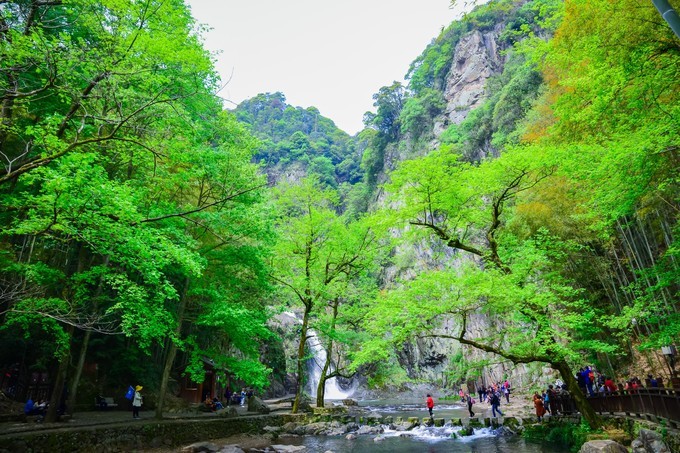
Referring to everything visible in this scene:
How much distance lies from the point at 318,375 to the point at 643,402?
30544 mm

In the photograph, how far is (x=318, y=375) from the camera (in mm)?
36000

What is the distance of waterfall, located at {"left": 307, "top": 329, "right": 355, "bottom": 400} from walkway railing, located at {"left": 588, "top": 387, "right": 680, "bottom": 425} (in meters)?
22.4

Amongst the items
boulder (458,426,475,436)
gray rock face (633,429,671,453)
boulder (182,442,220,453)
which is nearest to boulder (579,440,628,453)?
gray rock face (633,429,671,453)

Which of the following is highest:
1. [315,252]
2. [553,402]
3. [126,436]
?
[315,252]

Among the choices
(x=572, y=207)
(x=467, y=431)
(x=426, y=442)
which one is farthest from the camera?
(x=467, y=431)

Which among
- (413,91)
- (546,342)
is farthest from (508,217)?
(413,91)

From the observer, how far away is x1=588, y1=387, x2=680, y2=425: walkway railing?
7.46m

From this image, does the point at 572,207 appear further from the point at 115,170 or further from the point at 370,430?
the point at 115,170

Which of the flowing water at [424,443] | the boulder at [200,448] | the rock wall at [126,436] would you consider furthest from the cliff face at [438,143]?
the boulder at [200,448]

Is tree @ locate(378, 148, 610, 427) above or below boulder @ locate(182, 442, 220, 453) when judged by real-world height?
above

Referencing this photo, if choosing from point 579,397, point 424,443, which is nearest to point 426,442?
point 424,443

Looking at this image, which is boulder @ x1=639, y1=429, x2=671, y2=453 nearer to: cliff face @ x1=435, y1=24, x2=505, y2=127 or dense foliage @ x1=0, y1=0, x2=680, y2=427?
dense foliage @ x1=0, y1=0, x2=680, y2=427

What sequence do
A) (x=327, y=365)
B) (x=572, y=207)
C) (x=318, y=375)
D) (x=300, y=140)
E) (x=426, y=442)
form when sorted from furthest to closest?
(x=300, y=140) → (x=318, y=375) → (x=327, y=365) → (x=426, y=442) → (x=572, y=207)

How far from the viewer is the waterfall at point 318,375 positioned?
113 ft
